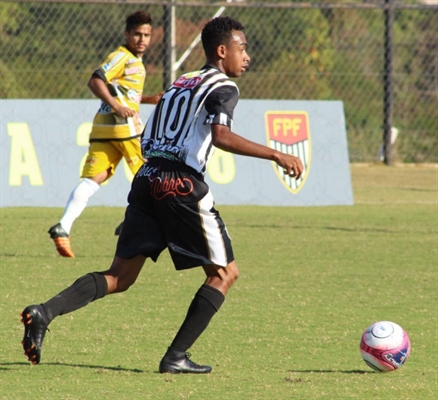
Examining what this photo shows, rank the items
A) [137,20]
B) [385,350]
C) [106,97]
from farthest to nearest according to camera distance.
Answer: [137,20], [106,97], [385,350]

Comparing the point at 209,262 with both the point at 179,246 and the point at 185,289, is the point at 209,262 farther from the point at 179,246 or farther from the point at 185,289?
the point at 185,289

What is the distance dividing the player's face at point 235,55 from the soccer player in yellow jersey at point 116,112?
3553 mm

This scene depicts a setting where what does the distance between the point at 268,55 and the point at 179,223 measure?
17766 millimetres

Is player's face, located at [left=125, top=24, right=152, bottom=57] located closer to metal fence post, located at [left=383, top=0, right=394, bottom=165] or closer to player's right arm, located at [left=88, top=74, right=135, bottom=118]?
player's right arm, located at [left=88, top=74, right=135, bottom=118]

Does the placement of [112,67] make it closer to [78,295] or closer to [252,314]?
[252,314]

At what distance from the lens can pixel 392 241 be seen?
1002 cm

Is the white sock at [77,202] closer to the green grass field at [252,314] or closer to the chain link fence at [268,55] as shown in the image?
the green grass field at [252,314]

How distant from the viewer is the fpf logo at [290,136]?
1291 centimetres

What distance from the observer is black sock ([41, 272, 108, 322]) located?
4.75 meters

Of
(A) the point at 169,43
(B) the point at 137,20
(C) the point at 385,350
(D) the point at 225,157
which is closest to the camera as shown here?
(C) the point at 385,350

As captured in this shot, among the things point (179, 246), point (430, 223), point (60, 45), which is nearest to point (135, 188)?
point (179, 246)

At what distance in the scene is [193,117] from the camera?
4816 mm

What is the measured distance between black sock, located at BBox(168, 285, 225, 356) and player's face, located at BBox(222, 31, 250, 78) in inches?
44.1

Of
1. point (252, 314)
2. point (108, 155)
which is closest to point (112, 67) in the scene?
point (108, 155)
